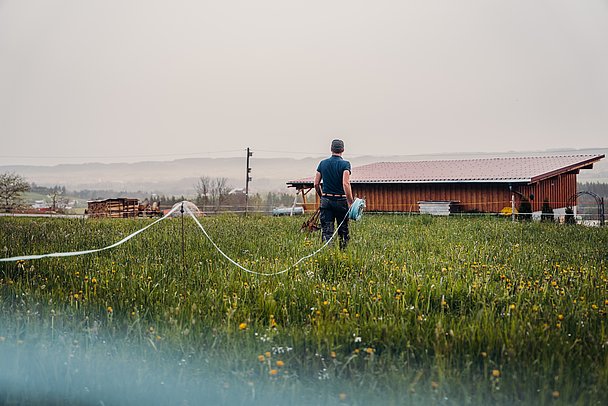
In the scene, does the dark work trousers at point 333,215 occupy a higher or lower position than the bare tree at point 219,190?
lower

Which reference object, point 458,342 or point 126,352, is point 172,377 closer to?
point 126,352

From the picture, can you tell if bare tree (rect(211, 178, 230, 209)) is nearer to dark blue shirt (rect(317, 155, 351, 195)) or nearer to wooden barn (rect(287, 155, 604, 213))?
wooden barn (rect(287, 155, 604, 213))

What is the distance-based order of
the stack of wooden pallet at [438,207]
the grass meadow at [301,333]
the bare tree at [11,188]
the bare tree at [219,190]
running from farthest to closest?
the bare tree at [219,190]
the stack of wooden pallet at [438,207]
the bare tree at [11,188]
the grass meadow at [301,333]

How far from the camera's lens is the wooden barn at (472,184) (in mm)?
19562

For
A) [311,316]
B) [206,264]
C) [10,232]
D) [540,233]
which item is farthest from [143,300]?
[540,233]

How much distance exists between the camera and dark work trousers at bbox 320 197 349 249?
6777 millimetres

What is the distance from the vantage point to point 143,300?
3.69 m

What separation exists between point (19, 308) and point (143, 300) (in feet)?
2.41

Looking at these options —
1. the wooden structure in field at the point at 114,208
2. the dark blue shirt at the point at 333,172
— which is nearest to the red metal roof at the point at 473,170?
the wooden structure in field at the point at 114,208

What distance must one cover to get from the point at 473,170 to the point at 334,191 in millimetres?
15539

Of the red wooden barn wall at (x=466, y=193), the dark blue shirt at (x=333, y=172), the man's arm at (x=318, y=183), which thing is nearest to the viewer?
the dark blue shirt at (x=333, y=172)

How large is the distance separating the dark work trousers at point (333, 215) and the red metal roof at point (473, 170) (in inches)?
517

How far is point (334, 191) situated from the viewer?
678cm

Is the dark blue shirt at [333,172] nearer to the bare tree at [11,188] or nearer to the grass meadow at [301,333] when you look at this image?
the grass meadow at [301,333]
